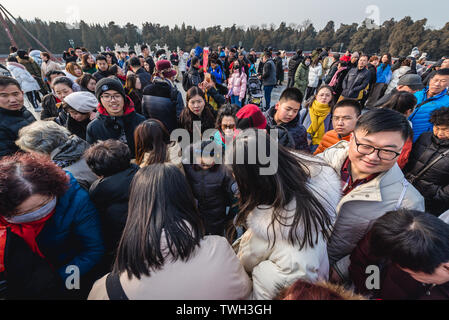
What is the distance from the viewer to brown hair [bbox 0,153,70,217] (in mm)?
1061

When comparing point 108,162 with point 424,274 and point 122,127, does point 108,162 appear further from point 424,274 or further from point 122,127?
point 424,274

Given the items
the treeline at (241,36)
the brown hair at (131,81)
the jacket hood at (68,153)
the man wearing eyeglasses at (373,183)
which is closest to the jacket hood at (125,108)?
the jacket hood at (68,153)

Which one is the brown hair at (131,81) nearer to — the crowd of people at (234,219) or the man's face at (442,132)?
the crowd of people at (234,219)

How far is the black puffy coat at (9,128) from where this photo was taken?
2.25 metres

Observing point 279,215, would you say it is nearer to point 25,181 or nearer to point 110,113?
point 25,181

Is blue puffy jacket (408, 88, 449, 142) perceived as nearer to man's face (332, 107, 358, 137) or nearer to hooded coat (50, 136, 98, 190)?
man's face (332, 107, 358, 137)

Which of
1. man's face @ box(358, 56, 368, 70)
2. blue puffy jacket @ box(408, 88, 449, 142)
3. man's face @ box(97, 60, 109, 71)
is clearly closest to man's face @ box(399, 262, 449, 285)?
blue puffy jacket @ box(408, 88, 449, 142)

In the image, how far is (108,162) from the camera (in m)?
1.54

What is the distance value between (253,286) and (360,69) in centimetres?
647

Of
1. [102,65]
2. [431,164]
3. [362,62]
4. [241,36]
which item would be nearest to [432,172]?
[431,164]

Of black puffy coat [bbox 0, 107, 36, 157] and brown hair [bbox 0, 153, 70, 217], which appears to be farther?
black puffy coat [bbox 0, 107, 36, 157]

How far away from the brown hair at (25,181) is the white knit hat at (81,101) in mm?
1689

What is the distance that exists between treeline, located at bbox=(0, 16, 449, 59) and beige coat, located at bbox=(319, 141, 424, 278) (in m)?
36.9

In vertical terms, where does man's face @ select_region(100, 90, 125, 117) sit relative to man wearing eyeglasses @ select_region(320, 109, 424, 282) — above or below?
above
